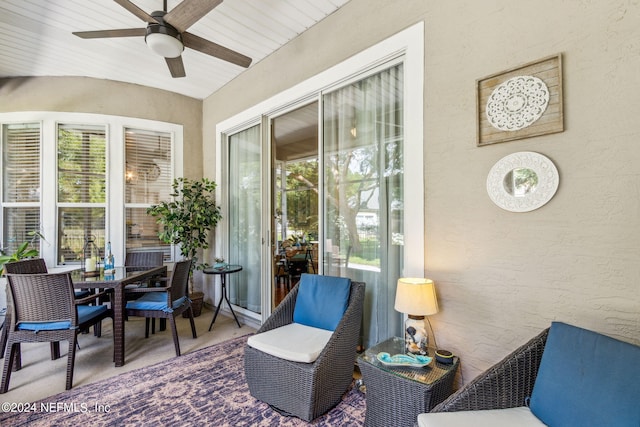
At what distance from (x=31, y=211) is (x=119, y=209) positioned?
1.05 meters

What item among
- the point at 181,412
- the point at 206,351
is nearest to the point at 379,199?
the point at 181,412

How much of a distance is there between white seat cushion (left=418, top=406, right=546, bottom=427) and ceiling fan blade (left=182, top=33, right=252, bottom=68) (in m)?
2.84

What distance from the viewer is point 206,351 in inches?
119

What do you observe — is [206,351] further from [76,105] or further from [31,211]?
[76,105]

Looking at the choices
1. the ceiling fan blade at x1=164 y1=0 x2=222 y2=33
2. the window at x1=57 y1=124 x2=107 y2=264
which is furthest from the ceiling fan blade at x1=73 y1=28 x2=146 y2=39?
the window at x1=57 y1=124 x2=107 y2=264

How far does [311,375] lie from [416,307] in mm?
769

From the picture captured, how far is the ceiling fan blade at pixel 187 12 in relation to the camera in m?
1.98

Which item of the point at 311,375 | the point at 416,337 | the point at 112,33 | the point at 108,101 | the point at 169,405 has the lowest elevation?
the point at 169,405

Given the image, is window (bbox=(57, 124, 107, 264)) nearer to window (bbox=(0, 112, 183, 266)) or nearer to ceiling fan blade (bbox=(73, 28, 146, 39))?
window (bbox=(0, 112, 183, 266))

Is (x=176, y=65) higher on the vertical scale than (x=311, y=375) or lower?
higher

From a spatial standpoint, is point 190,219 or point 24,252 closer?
point 24,252

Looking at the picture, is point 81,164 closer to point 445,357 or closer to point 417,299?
point 417,299

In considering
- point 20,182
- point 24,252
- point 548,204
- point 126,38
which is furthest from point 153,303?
point 548,204

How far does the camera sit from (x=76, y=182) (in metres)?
4.14
